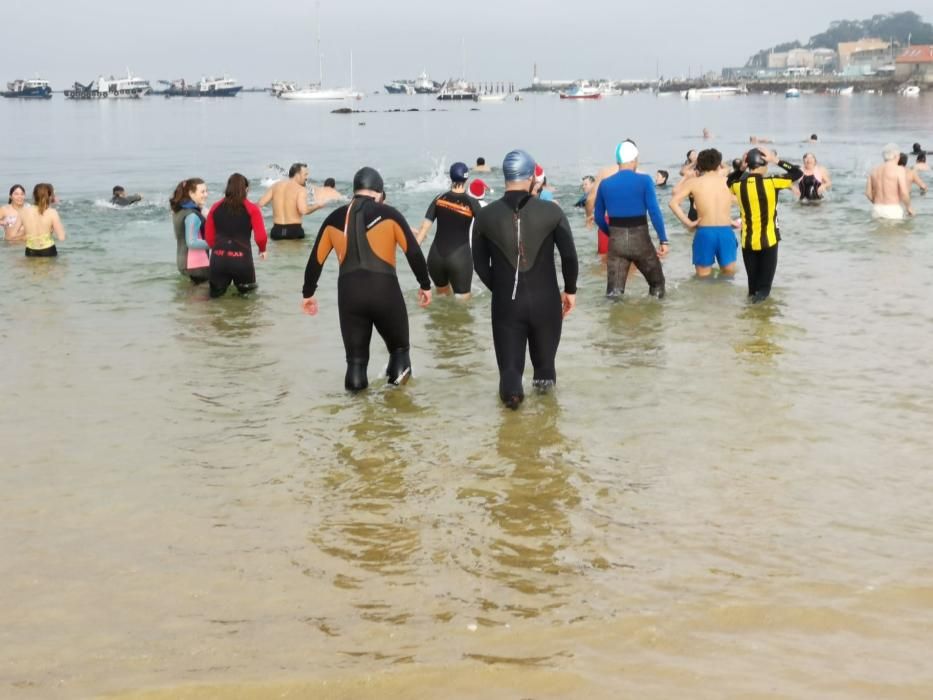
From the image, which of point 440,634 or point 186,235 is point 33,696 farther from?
point 186,235

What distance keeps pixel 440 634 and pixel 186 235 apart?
9.52 meters

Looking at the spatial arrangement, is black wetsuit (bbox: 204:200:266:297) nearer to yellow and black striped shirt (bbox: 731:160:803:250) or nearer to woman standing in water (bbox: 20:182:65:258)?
woman standing in water (bbox: 20:182:65:258)

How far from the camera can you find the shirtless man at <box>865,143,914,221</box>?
57.4ft

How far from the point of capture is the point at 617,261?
37.5 feet

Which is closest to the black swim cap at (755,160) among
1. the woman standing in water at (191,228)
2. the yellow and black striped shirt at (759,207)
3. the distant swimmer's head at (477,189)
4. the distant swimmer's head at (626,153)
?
the yellow and black striped shirt at (759,207)

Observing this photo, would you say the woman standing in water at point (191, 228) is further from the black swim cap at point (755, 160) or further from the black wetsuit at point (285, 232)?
the black swim cap at point (755, 160)

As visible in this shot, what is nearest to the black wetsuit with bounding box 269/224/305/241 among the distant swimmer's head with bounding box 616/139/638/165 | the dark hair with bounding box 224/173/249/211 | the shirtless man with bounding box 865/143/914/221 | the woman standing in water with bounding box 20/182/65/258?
the woman standing in water with bounding box 20/182/65/258

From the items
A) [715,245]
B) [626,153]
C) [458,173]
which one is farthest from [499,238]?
[715,245]

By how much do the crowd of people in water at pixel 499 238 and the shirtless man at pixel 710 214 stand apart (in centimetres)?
2

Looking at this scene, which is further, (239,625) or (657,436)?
(657,436)

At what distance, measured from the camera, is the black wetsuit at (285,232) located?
17.9 metres

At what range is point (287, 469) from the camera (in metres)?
6.61

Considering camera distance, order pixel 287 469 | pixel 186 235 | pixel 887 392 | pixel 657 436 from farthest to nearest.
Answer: pixel 186 235, pixel 887 392, pixel 657 436, pixel 287 469

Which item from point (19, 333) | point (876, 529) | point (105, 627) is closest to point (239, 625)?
point (105, 627)
